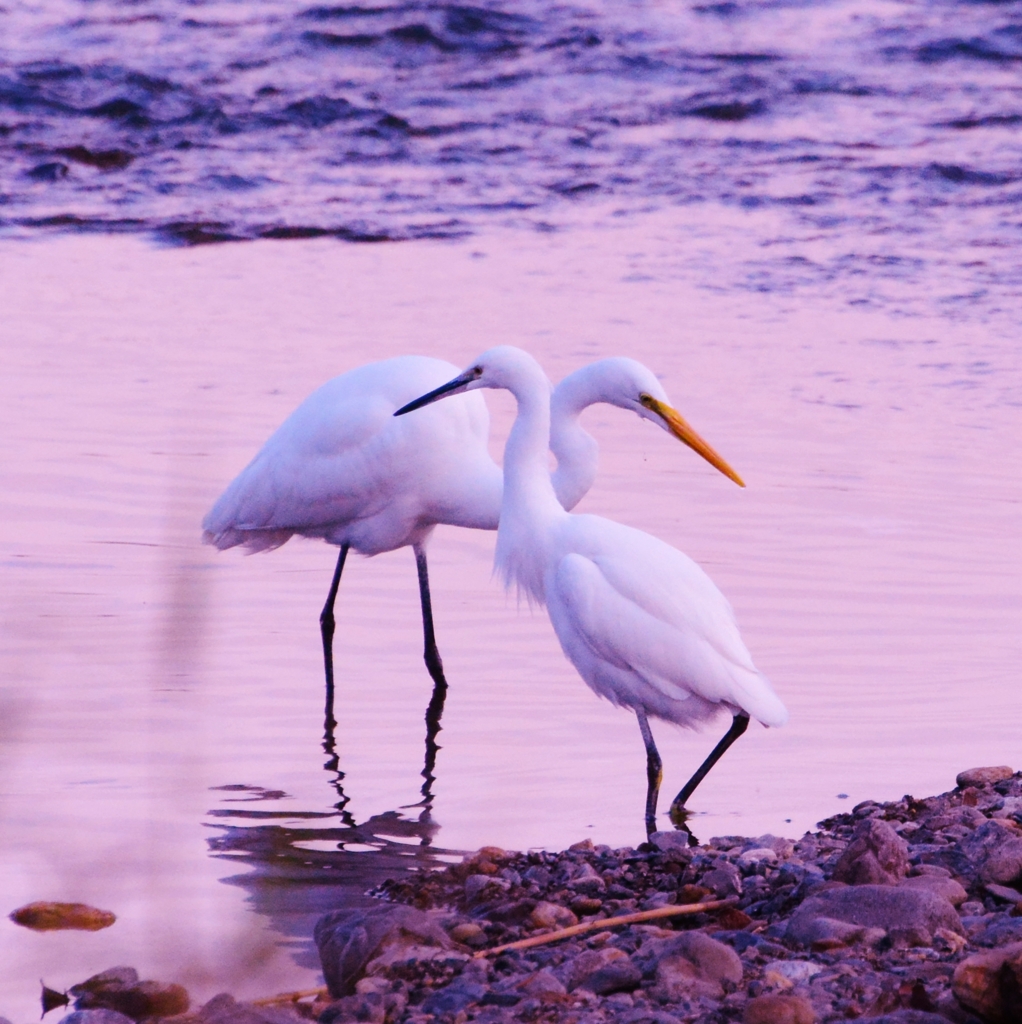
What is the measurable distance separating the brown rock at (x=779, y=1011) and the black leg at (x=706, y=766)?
74.0 inches

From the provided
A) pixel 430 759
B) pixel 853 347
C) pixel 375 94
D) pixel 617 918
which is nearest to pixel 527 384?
pixel 430 759

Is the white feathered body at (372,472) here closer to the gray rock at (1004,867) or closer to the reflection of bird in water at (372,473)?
the reflection of bird in water at (372,473)

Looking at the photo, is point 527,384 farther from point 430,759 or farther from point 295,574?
point 295,574

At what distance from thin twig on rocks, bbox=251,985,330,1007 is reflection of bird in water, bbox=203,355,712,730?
345 cm

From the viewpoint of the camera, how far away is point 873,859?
4102 mm

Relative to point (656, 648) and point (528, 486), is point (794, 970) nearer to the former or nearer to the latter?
point (656, 648)

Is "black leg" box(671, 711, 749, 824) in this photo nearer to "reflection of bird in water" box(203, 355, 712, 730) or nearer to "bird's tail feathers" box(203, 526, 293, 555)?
"reflection of bird in water" box(203, 355, 712, 730)

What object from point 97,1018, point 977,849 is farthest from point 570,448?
point 97,1018

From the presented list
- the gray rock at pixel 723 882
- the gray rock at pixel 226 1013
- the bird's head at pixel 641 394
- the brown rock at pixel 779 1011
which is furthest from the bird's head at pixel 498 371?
the brown rock at pixel 779 1011

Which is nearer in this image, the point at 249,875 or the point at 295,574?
the point at 249,875

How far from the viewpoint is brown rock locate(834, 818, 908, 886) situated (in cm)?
408

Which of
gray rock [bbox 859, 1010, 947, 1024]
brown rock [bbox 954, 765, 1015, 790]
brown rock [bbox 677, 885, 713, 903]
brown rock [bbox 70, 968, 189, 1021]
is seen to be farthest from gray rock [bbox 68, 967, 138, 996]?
brown rock [bbox 954, 765, 1015, 790]

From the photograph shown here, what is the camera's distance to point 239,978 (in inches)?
89.0

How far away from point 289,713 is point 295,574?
6.29 feet
